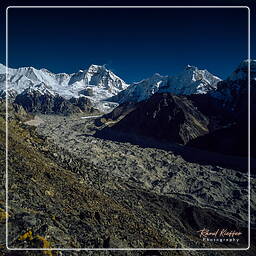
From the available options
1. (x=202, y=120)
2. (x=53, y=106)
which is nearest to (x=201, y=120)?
(x=202, y=120)

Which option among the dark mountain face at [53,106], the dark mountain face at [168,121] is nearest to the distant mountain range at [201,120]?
the dark mountain face at [168,121]

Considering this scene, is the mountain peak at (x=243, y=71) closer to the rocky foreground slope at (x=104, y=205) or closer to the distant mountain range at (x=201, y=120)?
the distant mountain range at (x=201, y=120)

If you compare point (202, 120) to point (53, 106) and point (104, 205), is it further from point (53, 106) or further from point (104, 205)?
point (53, 106)

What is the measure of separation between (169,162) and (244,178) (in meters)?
14.4

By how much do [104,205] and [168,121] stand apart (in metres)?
72.5

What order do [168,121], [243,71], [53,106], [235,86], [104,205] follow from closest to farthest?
[104,205]
[168,121]
[235,86]
[243,71]
[53,106]

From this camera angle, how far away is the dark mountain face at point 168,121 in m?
79.7

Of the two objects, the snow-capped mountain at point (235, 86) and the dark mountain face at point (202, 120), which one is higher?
the snow-capped mountain at point (235, 86)

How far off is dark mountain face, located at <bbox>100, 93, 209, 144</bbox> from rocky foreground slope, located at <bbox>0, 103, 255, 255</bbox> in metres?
36.6

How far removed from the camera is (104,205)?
54.3 ft

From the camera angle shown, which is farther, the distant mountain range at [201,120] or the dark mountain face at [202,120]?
the distant mountain range at [201,120]

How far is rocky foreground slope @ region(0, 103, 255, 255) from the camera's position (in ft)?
34.4

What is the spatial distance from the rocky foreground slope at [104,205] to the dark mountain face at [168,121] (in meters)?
36.6

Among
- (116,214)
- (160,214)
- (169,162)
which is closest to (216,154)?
(169,162)
